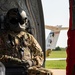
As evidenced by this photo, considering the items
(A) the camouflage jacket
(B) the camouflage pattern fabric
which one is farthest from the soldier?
(B) the camouflage pattern fabric

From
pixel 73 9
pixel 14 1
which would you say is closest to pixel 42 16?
pixel 14 1

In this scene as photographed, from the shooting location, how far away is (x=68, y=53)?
4285mm

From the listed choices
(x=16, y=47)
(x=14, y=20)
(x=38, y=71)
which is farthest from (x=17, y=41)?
(x=38, y=71)

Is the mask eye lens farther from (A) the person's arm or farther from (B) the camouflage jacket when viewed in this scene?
(A) the person's arm

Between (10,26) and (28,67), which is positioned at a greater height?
(10,26)

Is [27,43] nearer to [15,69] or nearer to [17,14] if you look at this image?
[17,14]

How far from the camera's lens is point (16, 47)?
A: 16.4 ft

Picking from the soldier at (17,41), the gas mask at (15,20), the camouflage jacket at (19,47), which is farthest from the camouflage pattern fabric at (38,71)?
the gas mask at (15,20)

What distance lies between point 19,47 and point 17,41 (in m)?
0.09

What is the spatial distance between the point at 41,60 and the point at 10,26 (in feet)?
2.00

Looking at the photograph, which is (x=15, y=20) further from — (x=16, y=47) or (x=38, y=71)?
(x=38, y=71)

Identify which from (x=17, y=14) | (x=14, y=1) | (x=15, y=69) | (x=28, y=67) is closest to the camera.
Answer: (x=15, y=69)

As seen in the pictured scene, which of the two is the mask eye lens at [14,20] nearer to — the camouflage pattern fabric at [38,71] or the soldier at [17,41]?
the soldier at [17,41]

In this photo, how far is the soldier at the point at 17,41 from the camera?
4883 millimetres
